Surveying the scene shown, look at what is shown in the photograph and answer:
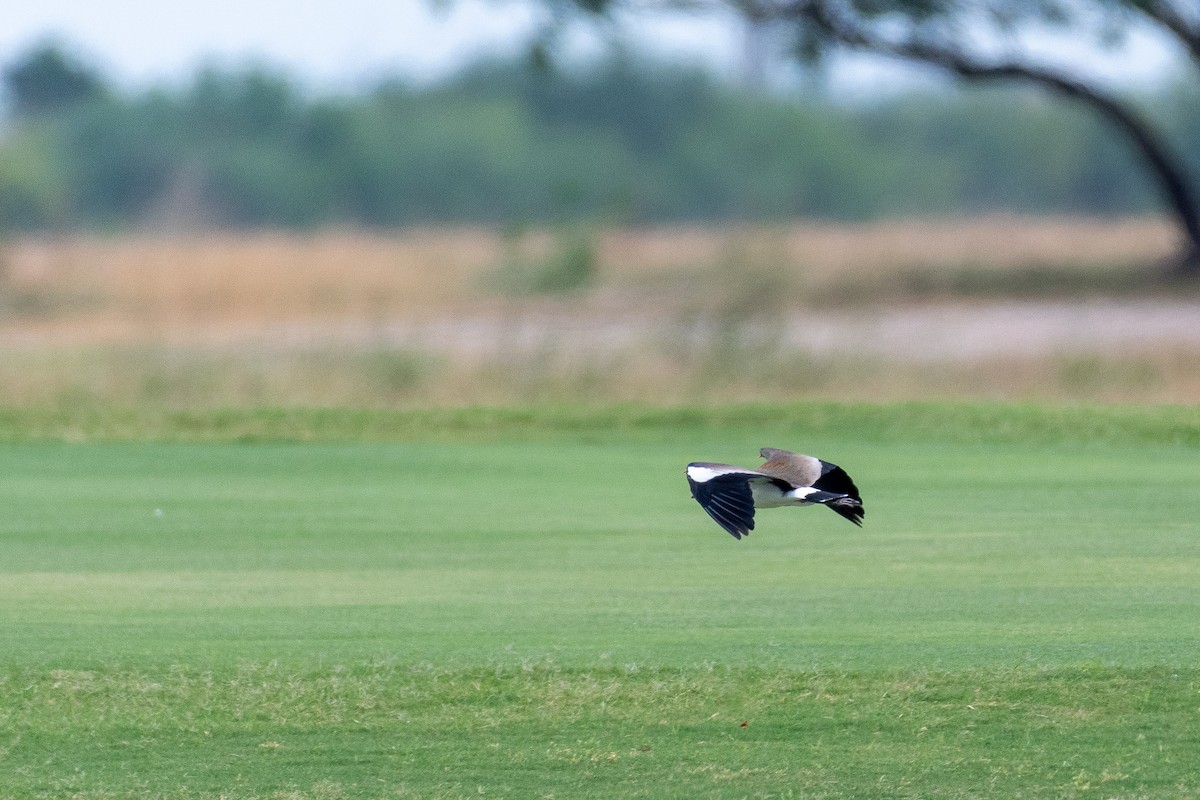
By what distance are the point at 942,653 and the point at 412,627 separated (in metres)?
1.36

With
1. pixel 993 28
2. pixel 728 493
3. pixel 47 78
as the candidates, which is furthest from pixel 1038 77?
pixel 728 493

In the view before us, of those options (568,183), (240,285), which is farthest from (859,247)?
(568,183)

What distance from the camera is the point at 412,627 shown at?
518 centimetres

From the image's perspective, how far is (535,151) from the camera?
22.6m

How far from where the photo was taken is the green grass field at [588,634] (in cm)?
408

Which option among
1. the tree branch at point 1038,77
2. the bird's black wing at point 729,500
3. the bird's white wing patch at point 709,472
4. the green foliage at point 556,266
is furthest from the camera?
the tree branch at point 1038,77

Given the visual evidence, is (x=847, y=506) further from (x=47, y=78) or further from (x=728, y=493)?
(x=47, y=78)

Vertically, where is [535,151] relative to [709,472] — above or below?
above

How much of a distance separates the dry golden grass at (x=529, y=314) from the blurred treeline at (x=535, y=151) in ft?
1.78

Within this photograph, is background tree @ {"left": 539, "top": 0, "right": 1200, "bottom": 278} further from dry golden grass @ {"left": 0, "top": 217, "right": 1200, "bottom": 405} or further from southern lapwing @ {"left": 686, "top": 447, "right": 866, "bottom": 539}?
southern lapwing @ {"left": 686, "top": 447, "right": 866, "bottom": 539}

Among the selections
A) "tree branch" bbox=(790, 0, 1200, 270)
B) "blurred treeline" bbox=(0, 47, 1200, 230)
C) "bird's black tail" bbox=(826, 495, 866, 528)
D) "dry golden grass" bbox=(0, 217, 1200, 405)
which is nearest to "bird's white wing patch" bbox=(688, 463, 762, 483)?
"bird's black tail" bbox=(826, 495, 866, 528)

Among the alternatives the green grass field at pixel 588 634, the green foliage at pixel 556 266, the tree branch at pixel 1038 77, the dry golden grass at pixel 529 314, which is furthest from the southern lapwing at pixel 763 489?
A: the tree branch at pixel 1038 77

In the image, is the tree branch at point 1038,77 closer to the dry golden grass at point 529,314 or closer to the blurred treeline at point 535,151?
the blurred treeline at point 535,151

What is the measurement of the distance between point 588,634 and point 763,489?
61cm
